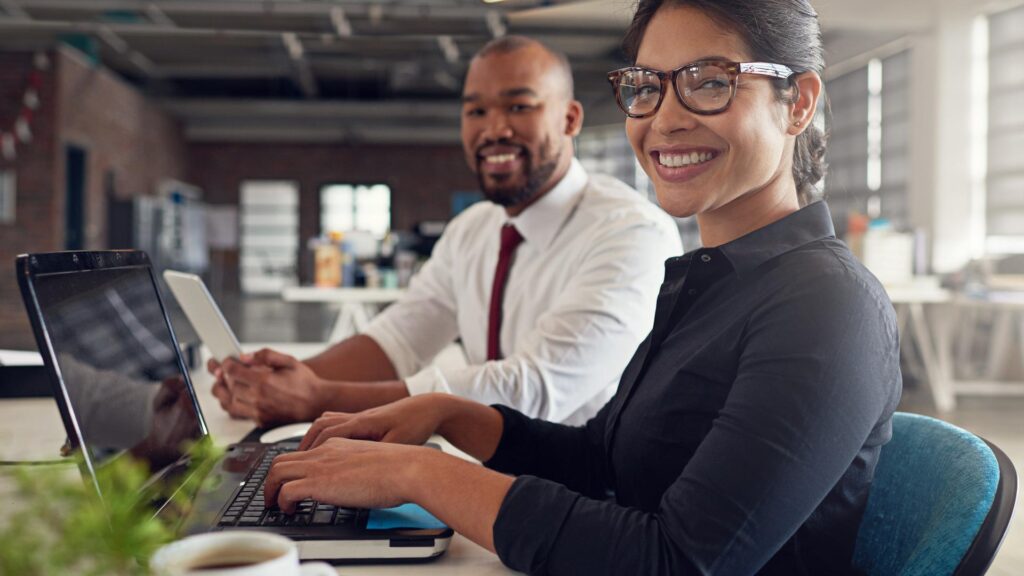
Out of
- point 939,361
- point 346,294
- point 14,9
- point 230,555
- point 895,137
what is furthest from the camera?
point 14,9

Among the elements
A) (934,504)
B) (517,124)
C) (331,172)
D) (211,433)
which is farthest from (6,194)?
(934,504)

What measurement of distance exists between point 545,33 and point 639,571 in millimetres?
9513

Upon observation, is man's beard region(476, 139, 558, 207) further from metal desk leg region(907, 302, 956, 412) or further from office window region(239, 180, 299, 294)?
office window region(239, 180, 299, 294)

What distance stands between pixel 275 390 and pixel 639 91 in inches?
33.2

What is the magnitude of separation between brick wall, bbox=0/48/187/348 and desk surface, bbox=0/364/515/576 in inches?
314

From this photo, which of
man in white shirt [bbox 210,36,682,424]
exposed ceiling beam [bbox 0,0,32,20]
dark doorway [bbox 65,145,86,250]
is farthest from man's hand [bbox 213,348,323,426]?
dark doorway [bbox 65,145,86,250]

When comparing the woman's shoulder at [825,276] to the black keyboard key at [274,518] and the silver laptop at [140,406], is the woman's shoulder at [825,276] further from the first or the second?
the black keyboard key at [274,518]

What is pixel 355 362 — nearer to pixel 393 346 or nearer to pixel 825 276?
pixel 393 346

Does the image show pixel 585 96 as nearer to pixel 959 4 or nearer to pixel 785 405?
pixel 959 4

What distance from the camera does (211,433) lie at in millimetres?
1517

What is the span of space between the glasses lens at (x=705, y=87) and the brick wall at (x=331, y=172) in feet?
55.0

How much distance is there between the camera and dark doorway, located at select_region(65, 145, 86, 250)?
11102 mm

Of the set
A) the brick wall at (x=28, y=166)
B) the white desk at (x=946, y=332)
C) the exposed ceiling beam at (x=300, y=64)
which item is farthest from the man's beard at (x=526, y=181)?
the brick wall at (x=28, y=166)

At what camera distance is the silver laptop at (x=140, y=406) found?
0.85 metres
